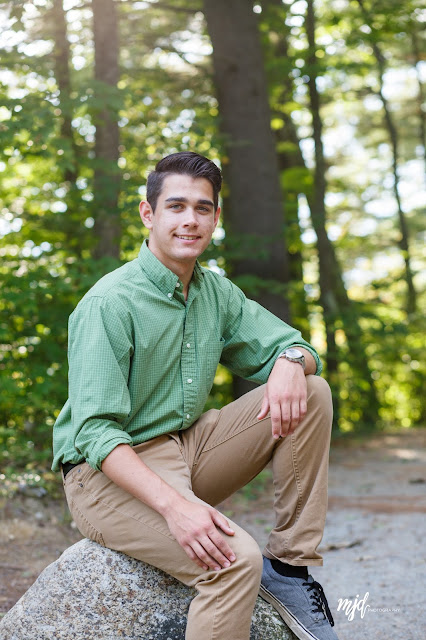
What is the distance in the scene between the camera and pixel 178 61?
9703 millimetres

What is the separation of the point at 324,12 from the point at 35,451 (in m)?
8.70

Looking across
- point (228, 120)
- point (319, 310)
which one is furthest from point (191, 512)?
point (319, 310)

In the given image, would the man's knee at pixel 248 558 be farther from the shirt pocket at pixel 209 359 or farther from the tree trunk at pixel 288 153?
the tree trunk at pixel 288 153

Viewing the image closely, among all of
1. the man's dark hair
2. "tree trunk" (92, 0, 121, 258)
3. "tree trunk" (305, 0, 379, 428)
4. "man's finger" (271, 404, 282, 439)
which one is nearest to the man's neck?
the man's dark hair

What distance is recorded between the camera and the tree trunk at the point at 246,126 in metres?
7.93

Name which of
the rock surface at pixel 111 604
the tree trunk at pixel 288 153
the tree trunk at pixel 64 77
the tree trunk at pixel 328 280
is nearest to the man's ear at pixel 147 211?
the rock surface at pixel 111 604

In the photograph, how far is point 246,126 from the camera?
26.4 ft

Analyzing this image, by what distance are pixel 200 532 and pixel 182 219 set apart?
1179 millimetres

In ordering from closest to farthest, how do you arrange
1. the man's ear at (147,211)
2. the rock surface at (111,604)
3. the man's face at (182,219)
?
1. the rock surface at (111,604)
2. the man's face at (182,219)
3. the man's ear at (147,211)

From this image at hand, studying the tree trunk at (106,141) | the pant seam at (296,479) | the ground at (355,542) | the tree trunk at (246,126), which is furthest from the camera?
the tree trunk at (246,126)

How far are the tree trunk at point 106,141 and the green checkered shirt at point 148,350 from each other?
124 inches

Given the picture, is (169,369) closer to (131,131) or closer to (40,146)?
(40,146)

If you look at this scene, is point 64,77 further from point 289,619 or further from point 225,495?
point 289,619

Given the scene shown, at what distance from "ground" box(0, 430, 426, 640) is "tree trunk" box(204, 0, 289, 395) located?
2.12 metres
